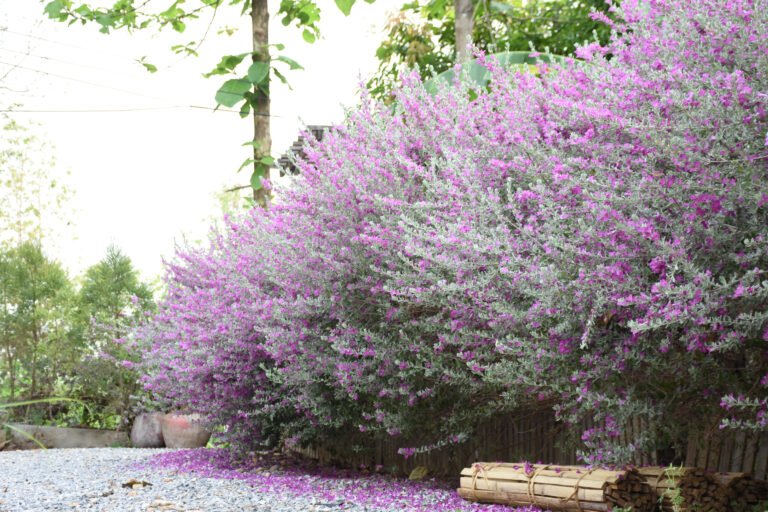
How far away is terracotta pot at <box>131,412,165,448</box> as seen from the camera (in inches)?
456

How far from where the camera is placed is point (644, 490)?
4.09m

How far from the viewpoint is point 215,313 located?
22.1ft

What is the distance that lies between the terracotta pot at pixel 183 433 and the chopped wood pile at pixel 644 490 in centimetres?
733

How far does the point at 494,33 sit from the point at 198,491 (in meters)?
9.25

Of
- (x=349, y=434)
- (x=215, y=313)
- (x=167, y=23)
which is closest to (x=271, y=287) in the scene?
(x=215, y=313)

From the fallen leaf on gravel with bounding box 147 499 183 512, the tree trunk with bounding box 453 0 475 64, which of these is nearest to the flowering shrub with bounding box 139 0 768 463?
the fallen leaf on gravel with bounding box 147 499 183 512

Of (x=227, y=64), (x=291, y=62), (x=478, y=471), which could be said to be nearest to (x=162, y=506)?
(x=478, y=471)

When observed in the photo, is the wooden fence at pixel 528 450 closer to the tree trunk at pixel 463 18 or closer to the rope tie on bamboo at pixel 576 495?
the rope tie on bamboo at pixel 576 495

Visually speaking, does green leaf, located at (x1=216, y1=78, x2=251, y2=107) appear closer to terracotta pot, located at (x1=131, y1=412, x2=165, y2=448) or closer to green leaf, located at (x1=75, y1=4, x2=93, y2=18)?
green leaf, located at (x1=75, y1=4, x2=93, y2=18)

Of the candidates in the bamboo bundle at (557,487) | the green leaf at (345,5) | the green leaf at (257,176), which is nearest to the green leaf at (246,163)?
the green leaf at (257,176)

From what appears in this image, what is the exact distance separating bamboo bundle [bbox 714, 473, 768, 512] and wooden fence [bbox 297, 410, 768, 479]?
8.5 inches

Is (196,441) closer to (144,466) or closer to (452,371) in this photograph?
(144,466)

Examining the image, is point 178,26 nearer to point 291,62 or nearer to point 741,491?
point 291,62

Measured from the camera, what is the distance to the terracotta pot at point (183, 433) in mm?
11031
